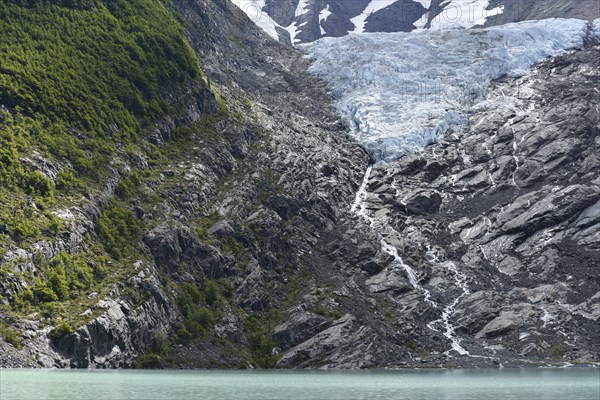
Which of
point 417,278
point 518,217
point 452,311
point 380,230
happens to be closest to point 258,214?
point 380,230

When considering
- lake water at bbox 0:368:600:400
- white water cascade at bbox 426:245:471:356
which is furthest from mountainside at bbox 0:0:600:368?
lake water at bbox 0:368:600:400

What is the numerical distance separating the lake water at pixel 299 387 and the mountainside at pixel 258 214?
19.2 m

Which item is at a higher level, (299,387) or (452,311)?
(452,311)

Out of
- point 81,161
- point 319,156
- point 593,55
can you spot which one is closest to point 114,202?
point 81,161

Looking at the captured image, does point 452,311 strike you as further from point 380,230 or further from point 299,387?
point 299,387

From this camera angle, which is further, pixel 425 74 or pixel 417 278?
pixel 425 74

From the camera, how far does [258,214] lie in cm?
12700

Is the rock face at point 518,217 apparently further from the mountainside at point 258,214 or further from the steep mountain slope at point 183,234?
the steep mountain slope at point 183,234

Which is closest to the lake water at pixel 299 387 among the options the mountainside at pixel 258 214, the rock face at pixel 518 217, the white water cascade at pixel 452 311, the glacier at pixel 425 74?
the mountainside at pixel 258 214

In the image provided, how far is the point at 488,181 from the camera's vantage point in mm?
150250

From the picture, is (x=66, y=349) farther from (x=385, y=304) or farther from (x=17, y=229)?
(x=385, y=304)

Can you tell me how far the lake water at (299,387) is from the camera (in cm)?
5434

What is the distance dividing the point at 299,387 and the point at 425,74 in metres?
131

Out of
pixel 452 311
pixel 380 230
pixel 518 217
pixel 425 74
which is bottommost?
pixel 452 311
